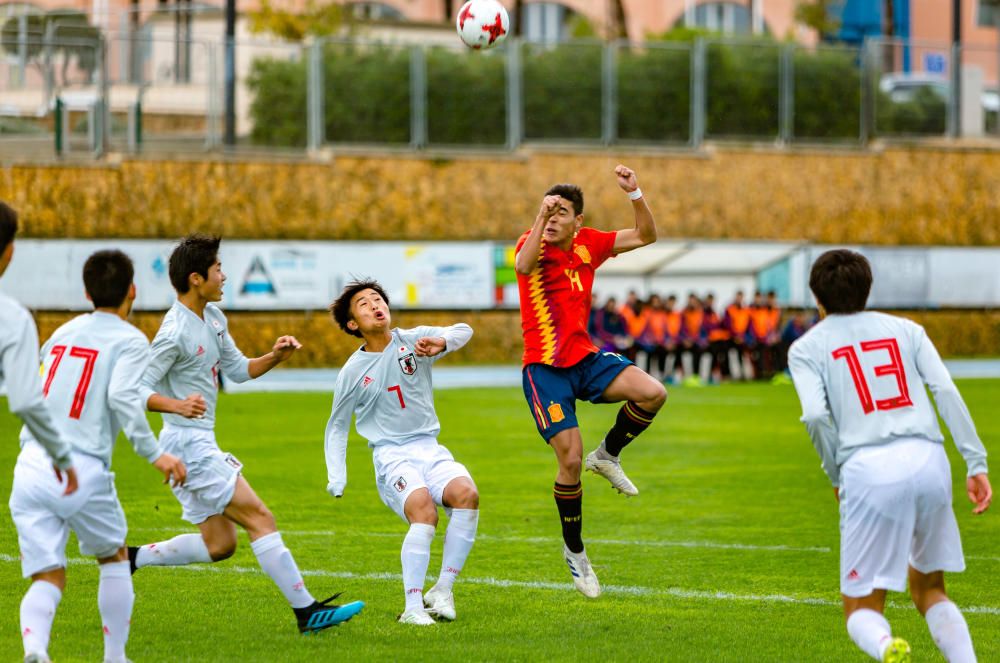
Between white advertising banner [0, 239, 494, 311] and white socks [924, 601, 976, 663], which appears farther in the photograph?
white advertising banner [0, 239, 494, 311]

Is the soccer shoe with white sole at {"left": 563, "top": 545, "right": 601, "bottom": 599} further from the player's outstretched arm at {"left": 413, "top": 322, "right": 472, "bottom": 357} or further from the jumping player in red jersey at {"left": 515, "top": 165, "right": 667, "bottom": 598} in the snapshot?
the player's outstretched arm at {"left": 413, "top": 322, "right": 472, "bottom": 357}

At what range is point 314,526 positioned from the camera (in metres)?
10.7

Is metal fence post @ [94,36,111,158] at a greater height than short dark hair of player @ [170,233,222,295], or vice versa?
metal fence post @ [94,36,111,158]

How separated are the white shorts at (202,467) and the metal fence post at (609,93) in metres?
27.9

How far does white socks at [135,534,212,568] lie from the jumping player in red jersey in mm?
2077

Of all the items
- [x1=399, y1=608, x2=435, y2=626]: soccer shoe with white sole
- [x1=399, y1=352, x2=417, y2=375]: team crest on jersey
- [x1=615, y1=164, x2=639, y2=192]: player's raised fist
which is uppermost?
[x1=615, y1=164, x2=639, y2=192]: player's raised fist

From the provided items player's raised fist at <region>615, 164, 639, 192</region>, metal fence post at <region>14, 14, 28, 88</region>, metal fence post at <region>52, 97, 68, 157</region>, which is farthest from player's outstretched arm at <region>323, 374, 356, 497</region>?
metal fence post at <region>14, 14, 28, 88</region>

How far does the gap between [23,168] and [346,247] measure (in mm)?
6872

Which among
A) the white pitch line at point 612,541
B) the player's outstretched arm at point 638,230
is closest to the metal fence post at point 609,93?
the white pitch line at point 612,541

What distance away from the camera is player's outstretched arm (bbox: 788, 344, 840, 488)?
5398 millimetres

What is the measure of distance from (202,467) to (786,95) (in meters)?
30.0

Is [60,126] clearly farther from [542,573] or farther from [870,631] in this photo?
[870,631]

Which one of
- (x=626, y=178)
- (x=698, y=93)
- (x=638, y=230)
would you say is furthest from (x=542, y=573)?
(x=698, y=93)

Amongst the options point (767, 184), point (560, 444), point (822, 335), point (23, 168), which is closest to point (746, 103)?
point (767, 184)
